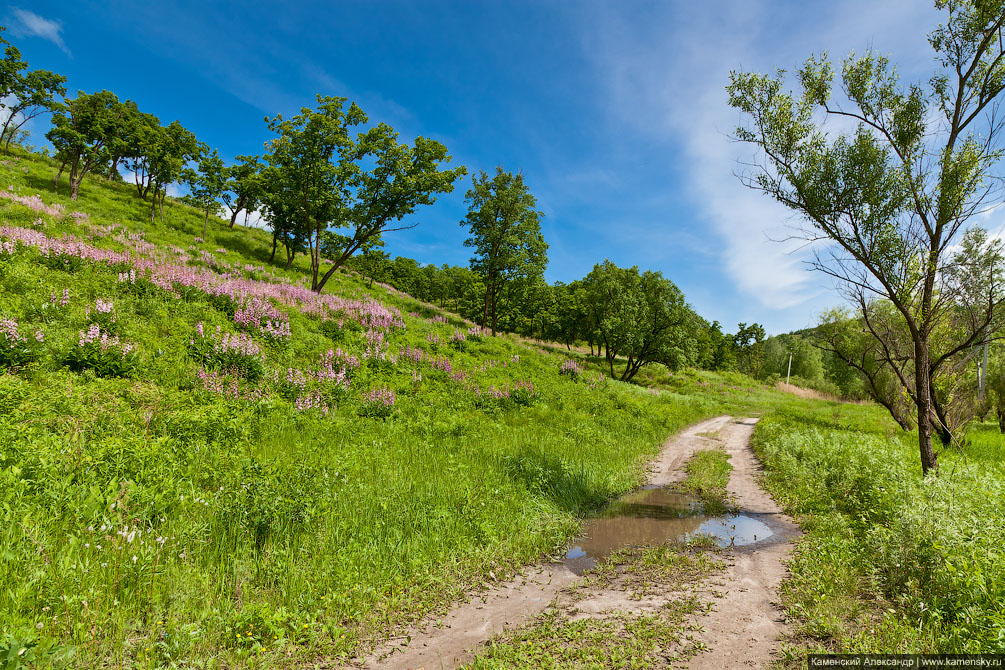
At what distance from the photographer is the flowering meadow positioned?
3.67 m

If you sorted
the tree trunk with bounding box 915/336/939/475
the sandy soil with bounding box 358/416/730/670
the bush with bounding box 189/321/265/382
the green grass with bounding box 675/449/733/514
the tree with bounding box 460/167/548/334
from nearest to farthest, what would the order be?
the sandy soil with bounding box 358/416/730/670 < the tree trunk with bounding box 915/336/939/475 < the green grass with bounding box 675/449/733/514 < the bush with bounding box 189/321/265/382 < the tree with bounding box 460/167/548/334

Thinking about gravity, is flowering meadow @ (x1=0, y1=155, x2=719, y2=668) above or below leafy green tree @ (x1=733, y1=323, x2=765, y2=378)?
below

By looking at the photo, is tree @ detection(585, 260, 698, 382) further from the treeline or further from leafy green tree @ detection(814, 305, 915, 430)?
leafy green tree @ detection(814, 305, 915, 430)

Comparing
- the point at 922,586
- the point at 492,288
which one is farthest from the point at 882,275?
the point at 492,288

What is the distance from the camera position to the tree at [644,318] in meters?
37.7

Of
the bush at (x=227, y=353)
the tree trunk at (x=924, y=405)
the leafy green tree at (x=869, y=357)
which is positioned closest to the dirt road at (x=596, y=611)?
the tree trunk at (x=924, y=405)

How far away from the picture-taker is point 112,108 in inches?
1336

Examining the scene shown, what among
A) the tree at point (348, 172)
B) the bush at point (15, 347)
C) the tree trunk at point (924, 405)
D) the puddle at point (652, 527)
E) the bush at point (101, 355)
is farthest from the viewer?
the tree at point (348, 172)

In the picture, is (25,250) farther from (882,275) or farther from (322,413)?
(882,275)

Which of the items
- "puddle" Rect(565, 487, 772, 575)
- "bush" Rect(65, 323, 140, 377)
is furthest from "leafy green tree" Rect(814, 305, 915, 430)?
"bush" Rect(65, 323, 140, 377)

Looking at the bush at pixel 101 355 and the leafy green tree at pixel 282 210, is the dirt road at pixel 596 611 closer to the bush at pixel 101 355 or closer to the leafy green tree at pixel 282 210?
the bush at pixel 101 355

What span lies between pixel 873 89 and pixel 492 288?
25132 millimetres

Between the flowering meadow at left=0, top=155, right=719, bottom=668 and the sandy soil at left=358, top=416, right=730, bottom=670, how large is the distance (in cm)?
28

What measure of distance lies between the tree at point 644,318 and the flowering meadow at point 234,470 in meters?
23.9
